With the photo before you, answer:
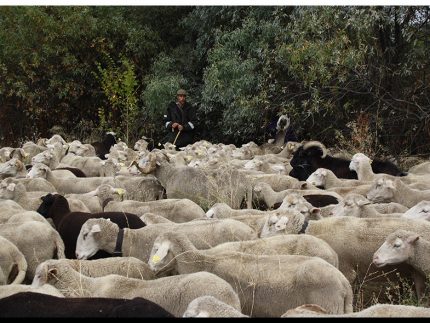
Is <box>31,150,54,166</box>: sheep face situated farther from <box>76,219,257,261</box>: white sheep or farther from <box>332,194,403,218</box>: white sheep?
<box>332,194,403,218</box>: white sheep

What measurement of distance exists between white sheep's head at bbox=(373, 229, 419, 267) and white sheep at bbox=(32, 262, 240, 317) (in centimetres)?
172

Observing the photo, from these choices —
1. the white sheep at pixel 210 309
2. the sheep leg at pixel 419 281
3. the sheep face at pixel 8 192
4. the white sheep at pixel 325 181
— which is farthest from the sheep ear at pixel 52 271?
the white sheep at pixel 325 181

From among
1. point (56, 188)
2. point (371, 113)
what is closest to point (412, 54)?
point (371, 113)

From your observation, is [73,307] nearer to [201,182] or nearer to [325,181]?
[201,182]

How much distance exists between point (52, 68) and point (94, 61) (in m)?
1.34

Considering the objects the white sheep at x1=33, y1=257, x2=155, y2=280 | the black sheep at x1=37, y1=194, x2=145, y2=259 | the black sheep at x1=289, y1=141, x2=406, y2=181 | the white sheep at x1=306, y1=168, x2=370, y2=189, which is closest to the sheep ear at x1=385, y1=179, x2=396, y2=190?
the white sheep at x1=306, y1=168, x2=370, y2=189

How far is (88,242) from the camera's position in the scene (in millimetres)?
8102

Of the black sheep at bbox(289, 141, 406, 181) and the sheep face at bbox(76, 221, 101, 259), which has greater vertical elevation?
the sheep face at bbox(76, 221, 101, 259)

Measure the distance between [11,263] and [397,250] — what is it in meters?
3.57

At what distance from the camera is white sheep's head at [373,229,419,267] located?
23.2 ft

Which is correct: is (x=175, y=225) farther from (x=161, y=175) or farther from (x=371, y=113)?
(x=371, y=113)

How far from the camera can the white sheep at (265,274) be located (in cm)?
627

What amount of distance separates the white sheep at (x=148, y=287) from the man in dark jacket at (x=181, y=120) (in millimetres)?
13257

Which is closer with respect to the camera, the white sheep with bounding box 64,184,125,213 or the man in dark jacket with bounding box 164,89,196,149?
the white sheep with bounding box 64,184,125,213
